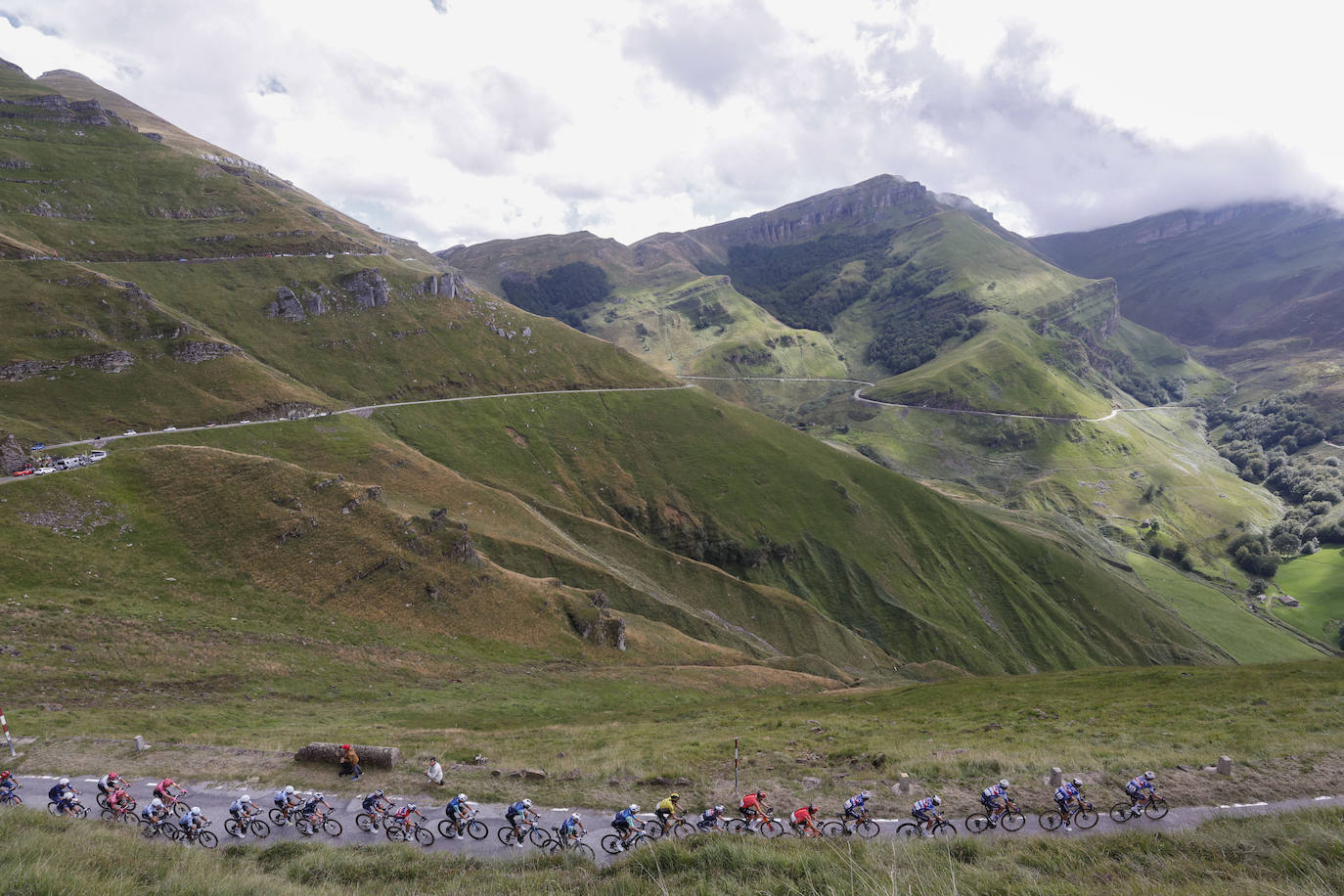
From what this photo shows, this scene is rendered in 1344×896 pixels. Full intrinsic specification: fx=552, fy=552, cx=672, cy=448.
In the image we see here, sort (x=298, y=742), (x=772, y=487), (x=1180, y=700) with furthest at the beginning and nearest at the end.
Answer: (x=772, y=487), (x=1180, y=700), (x=298, y=742)

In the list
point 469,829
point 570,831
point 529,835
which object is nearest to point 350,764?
point 469,829

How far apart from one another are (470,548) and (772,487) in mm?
99833

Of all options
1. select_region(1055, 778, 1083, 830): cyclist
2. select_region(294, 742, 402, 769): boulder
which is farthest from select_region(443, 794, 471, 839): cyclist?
select_region(1055, 778, 1083, 830): cyclist

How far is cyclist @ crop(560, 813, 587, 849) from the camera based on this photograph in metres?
19.5

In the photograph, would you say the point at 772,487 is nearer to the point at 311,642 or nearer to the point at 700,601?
the point at 700,601

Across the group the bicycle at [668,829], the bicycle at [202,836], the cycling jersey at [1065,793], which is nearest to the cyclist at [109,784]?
the bicycle at [202,836]

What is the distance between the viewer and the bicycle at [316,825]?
843 inches

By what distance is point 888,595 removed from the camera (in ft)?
437

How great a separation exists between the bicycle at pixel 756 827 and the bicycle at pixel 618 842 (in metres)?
3.33

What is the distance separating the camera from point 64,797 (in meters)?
21.3

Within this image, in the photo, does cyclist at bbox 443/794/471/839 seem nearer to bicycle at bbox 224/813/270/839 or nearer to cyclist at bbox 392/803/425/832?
cyclist at bbox 392/803/425/832

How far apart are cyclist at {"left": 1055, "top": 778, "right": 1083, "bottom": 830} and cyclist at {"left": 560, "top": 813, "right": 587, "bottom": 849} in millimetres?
18639

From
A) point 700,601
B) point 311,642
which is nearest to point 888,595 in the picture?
point 700,601

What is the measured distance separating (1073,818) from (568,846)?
65.7 feet
